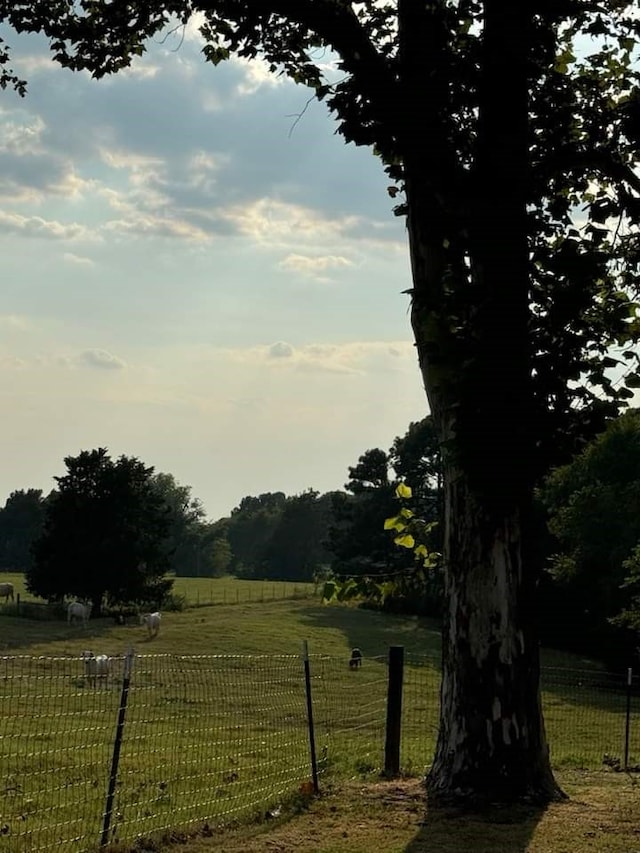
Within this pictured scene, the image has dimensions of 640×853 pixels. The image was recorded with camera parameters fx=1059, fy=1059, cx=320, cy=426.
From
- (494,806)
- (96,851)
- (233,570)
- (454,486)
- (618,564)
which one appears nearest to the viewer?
(96,851)

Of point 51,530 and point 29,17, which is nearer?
point 29,17

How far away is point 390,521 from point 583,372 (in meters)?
2.61

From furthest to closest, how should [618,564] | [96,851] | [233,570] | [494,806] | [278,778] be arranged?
[233,570] → [618,564] → [278,778] → [494,806] → [96,851]

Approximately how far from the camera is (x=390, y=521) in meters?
11.6

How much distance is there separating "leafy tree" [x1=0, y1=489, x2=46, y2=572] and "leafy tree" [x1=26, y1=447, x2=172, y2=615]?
87.5 m

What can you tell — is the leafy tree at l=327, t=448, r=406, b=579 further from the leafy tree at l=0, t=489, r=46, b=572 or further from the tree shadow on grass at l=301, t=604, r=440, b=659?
the leafy tree at l=0, t=489, r=46, b=572

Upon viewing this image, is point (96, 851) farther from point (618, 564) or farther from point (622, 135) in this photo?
point (618, 564)

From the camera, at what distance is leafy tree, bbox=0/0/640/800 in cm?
1043

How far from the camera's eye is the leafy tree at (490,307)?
411 inches

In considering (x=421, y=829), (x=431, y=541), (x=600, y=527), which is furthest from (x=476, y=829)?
(x=600, y=527)

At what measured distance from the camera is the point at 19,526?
6181 inches

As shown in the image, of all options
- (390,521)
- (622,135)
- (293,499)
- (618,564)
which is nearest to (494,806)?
(390,521)

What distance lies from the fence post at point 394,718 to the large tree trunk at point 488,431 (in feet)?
6.72

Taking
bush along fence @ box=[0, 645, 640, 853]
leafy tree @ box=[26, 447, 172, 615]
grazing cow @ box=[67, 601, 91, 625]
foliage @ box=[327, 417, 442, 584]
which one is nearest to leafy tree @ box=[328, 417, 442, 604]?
foliage @ box=[327, 417, 442, 584]
